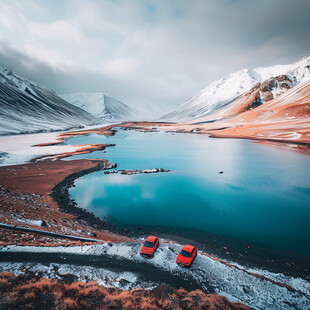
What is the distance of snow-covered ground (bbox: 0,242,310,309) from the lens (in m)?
11.5

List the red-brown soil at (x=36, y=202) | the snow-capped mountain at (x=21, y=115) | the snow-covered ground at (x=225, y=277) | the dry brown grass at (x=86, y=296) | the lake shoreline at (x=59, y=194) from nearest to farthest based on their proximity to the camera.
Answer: the dry brown grass at (x=86, y=296)
the snow-covered ground at (x=225, y=277)
the red-brown soil at (x=36, y=202)
the lake shoreline at (x=59, y=194)
the snow-capped mountain at (x=21, y=115)

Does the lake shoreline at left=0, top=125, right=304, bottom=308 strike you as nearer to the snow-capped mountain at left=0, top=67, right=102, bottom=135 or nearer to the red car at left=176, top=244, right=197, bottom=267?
the red car at left=176, top=244, right=197, bottom=267

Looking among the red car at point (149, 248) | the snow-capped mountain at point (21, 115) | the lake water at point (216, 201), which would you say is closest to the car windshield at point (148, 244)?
the red car at point (149, 248)

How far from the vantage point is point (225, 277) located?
13.1m

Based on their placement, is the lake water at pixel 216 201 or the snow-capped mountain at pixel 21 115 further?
the snow-capped mountain at pixel 21 115


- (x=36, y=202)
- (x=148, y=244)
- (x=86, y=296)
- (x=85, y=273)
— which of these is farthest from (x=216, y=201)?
(x=36, y=202)

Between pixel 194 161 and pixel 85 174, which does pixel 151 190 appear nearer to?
pixel 85 174

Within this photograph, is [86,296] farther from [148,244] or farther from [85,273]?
[148,244]

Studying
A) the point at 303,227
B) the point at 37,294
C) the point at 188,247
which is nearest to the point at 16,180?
the point at 37,294

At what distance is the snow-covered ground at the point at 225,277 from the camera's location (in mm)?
11548

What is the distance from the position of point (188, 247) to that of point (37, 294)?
10.7m

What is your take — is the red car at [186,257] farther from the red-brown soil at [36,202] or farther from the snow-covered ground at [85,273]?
the red-brown soil at [36,202]

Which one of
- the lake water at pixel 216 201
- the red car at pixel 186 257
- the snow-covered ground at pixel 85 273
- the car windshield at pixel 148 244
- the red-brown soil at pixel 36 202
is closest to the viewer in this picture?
the snow-covered ground at pixel 85 273

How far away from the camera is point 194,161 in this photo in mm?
53438
